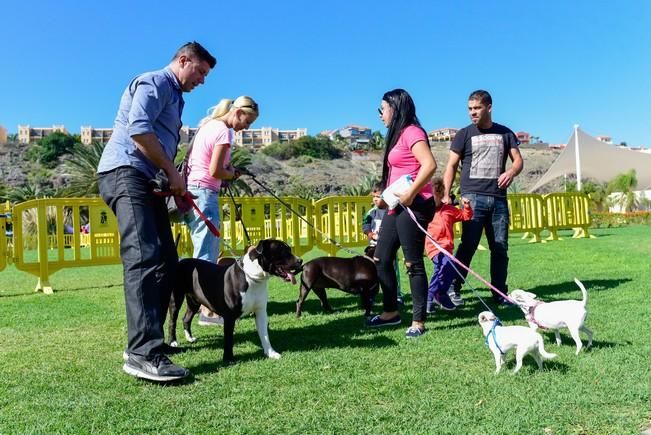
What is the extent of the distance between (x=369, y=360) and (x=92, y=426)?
180 cm

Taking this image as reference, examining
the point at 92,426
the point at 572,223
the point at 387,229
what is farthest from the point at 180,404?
the point at 572,223

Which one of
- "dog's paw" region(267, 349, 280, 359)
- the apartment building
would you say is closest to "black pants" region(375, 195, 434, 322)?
"dog's paw" region(267, 349, 280, 359)

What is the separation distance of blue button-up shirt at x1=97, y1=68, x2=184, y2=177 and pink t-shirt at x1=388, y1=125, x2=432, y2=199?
1812mm

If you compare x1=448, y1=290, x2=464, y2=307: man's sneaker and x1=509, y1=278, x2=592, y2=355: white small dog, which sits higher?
x1=509, y1=278, x2=592, y2=355: white small dog

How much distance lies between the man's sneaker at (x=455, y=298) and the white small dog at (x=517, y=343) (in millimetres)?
2453

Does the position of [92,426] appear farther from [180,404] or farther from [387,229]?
[387,229]

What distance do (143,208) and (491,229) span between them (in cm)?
393

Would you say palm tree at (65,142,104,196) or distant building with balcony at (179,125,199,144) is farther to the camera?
palm tree at (65,142,104,196)

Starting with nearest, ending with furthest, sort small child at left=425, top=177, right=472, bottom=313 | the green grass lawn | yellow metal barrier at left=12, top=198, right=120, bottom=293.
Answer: the green grass lawn < small child at left=425, top=177, right=472, bottom=313 < yellow metal barrier at left=12, top=198, right=120, bottom=293

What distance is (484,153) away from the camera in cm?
576

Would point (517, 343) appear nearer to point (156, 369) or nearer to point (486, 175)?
point (156, 369)

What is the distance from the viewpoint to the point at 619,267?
8.33 meters

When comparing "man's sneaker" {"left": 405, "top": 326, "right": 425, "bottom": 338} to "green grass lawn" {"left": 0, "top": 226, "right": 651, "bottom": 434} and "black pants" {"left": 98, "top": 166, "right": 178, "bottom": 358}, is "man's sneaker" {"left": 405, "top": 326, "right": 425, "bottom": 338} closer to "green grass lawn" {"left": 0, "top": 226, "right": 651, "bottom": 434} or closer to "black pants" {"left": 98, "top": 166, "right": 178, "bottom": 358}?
"green grass lawn" {"left": 0, "top": 226, "right": 651, "bottom": 434}

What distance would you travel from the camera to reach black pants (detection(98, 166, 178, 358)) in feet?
10.8
